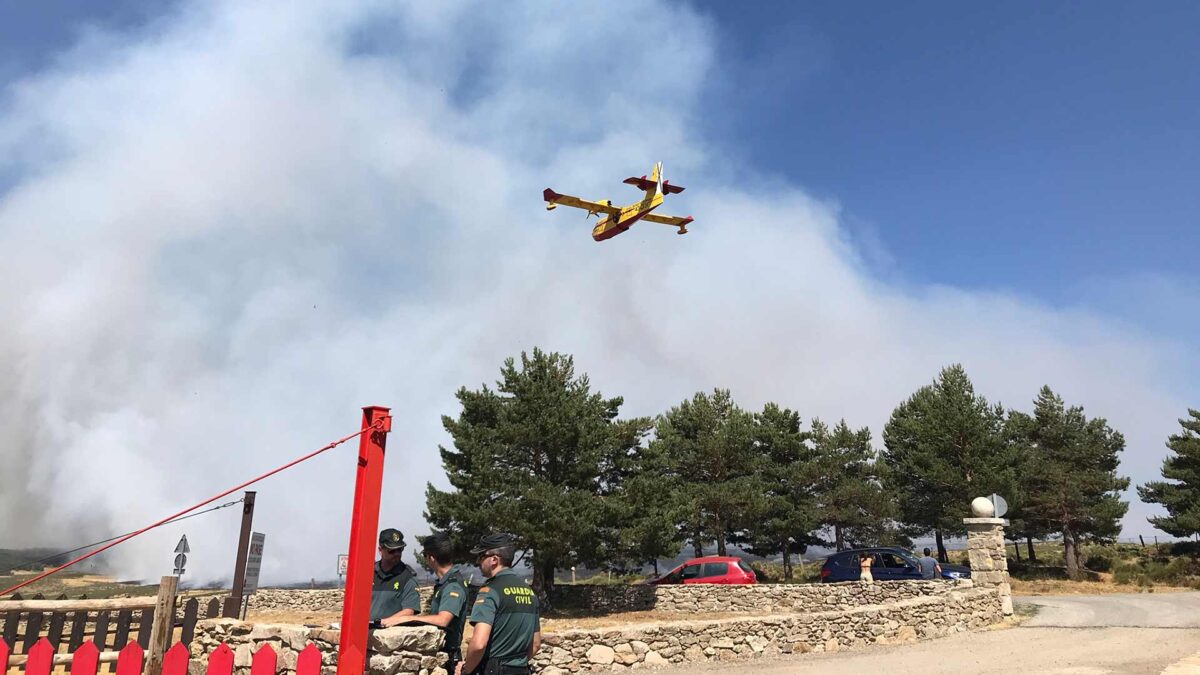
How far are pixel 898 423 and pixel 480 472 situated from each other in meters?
24.8

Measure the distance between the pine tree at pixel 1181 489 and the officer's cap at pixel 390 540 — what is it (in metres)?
42.5

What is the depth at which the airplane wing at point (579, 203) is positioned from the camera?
22906 millimetres

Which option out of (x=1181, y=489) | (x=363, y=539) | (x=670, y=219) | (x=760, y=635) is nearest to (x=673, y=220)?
(x=670, y=219)

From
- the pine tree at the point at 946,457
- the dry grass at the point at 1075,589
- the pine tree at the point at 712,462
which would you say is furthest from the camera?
the pine tree at the point at 712,462

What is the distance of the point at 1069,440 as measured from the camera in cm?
3931

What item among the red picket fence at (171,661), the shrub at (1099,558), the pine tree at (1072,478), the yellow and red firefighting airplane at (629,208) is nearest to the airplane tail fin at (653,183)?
the yellow and red firefighting airplane at (629,208)

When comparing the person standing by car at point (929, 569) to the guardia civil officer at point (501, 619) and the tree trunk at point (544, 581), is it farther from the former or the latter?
the guardia civil officer at point (501, 619)

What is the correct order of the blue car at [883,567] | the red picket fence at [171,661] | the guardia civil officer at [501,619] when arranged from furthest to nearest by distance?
the blue car at [883,567]
the guardia civil officer at [501,619]
the red picket fence at [171,661]

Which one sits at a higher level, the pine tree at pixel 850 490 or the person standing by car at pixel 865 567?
the pine tree at pixel 850 490

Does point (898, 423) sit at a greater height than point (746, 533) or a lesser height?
greater

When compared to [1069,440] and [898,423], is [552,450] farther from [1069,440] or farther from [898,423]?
[1069,440]

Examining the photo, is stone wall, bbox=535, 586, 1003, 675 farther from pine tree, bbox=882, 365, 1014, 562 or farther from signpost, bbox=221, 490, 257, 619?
pine tree, bbox=882, 365, 1014, 562

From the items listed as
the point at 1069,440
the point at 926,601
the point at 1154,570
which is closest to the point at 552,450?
the point at 926,601

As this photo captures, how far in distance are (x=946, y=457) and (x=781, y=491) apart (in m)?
7.95
